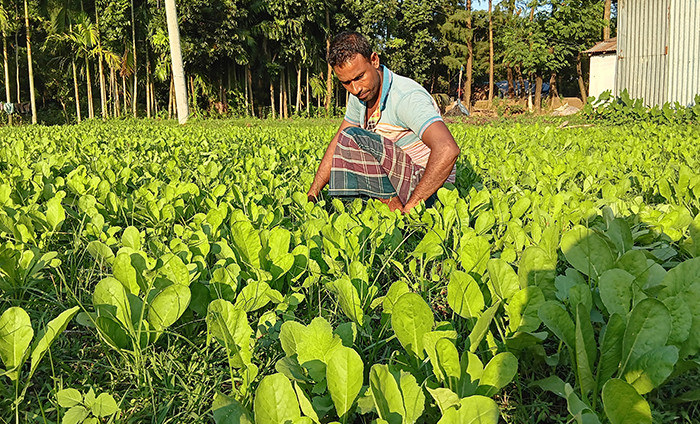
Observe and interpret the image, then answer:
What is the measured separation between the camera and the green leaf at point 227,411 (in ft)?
3.49

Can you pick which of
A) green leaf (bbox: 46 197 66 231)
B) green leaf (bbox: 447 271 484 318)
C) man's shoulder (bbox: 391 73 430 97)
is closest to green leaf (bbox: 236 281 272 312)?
green leaf (bbox: 447 271 484 318)

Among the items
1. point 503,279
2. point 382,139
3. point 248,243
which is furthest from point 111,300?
point 382,139

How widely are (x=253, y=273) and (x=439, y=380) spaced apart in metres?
0.85

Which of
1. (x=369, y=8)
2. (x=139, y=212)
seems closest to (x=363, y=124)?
(x=139, y=212)

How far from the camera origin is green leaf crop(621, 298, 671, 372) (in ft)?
3.82

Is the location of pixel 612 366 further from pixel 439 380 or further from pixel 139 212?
pixel 139 212

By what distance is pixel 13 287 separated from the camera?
1820mm

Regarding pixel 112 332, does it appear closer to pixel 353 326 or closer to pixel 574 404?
pixel 353 326

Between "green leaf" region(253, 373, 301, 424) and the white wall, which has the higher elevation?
the white wall

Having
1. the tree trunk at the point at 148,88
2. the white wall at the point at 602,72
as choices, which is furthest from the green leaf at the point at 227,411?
the tree trunk at the point at 148,88

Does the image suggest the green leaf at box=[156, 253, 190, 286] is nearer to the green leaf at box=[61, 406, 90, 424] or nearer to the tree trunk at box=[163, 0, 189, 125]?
the green leaf at box=[61, 406, 90, 424]

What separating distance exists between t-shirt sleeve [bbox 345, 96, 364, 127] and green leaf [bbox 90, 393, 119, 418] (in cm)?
268

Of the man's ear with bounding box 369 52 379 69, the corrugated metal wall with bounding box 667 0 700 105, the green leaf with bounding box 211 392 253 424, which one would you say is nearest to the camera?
the green leaf with bounding box 211 392 253 424

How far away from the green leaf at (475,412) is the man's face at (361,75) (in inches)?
86.9
